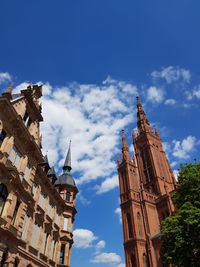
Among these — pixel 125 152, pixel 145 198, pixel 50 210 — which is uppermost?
pixel 125 152

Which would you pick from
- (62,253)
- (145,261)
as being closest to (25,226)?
(62,253)

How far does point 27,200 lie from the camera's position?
19.3 m

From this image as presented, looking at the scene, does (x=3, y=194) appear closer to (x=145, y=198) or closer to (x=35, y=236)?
(x=35, y=236)

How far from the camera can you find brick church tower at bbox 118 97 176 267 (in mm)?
44125

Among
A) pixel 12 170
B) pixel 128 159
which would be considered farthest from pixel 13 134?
pixel 128 159

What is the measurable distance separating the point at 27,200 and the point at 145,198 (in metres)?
38.8

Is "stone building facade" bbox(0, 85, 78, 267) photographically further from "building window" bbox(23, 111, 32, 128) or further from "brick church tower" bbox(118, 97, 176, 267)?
"brick church tower" bbox(118, 97, 176, 267)

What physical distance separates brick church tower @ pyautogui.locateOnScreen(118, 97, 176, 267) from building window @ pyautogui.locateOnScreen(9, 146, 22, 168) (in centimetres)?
3615

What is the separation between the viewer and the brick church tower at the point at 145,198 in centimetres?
4412

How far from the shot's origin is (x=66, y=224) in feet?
94.5

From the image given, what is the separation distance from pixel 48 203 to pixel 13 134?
37.4 feet

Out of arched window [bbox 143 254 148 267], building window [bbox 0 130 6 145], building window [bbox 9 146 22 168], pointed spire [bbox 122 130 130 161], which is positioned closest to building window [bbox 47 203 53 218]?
building window [bbox 9 146 22 168]

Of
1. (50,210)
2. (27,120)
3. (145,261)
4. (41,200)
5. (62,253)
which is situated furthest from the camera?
(145,261)

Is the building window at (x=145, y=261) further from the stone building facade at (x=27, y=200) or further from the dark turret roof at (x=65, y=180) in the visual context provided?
the dark turret roof at (x=65, y=180)
